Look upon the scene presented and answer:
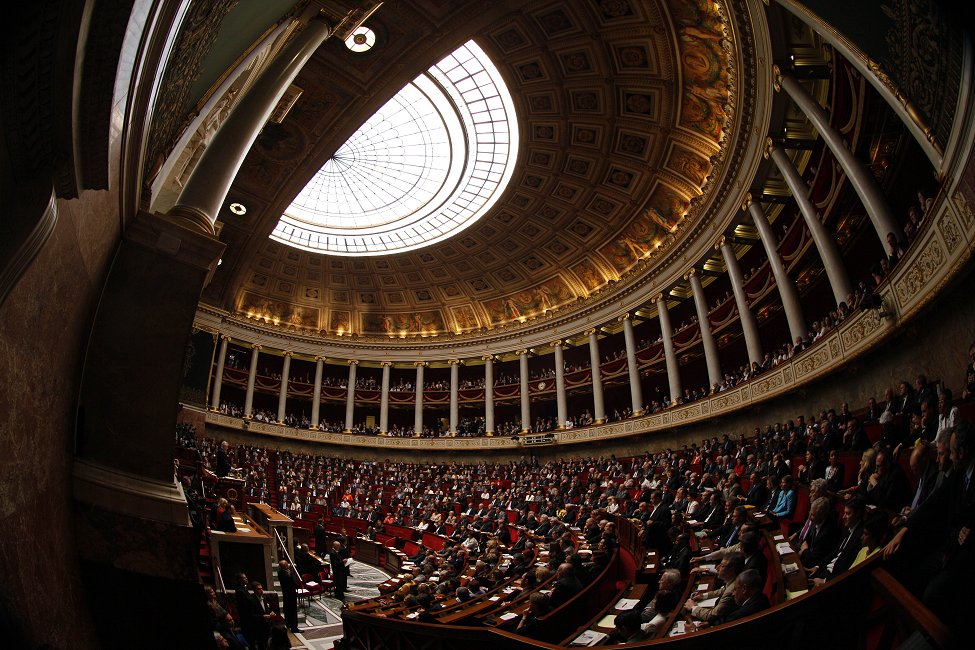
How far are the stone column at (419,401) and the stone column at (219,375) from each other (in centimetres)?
1191

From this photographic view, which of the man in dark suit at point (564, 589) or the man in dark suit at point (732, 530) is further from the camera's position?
the man in dark suit at point (732, 530)

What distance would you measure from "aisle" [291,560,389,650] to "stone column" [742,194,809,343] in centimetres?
1335

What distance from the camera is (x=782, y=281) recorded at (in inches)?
601

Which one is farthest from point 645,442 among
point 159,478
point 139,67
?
point 139,67

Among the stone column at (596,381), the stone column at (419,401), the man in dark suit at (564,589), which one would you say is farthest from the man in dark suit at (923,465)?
the stone column at (419,401)

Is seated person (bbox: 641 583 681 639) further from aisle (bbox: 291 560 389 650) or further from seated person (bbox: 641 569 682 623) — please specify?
aisle (bbox: 291 560 389 650)

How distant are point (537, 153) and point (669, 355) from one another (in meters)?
11.3

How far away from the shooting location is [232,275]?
91.1 feet

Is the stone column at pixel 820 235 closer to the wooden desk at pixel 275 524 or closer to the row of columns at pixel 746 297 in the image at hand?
the row of columns at pixel 746 297

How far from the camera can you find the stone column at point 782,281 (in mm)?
14500

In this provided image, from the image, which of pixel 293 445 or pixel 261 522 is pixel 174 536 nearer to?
pixel 261 522

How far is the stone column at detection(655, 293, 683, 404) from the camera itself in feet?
71.4

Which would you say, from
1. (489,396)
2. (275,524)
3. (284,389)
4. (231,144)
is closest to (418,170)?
(489,396)

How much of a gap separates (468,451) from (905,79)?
1063 inches
